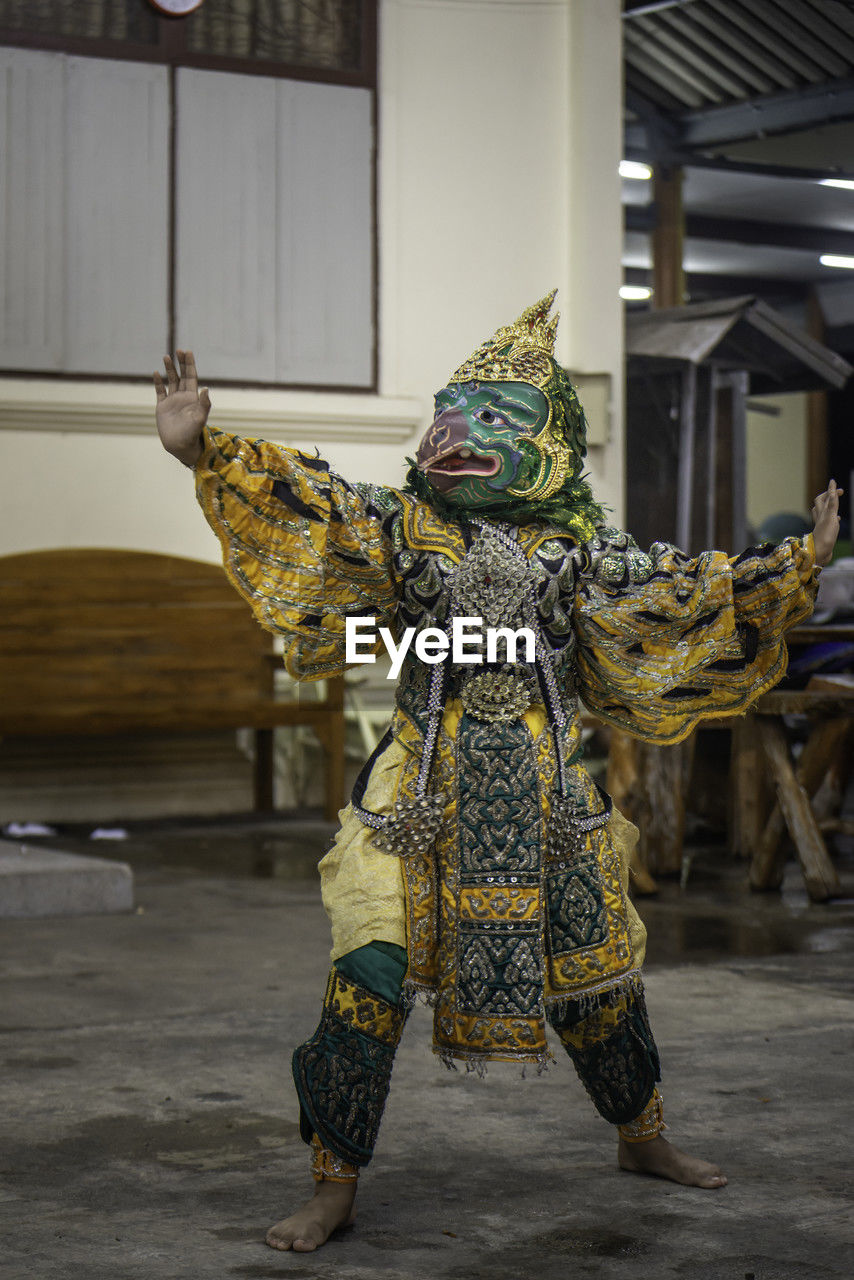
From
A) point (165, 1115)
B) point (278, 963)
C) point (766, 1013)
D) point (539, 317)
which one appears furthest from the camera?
point (278, 963)

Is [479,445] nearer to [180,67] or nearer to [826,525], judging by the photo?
[826,525]

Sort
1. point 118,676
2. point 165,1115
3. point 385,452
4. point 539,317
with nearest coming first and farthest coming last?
point 539,317
point 165,1115
point 118,676
point 385,452

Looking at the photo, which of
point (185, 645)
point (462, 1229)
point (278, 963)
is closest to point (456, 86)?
point (185, 645)

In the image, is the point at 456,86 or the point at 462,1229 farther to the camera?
the point at 456,86

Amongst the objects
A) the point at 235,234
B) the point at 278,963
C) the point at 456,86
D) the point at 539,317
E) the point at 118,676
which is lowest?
the point at 278,963

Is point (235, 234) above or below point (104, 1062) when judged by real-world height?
above

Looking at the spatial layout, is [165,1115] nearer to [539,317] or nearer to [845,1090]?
[845,1090]

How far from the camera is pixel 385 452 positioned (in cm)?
896

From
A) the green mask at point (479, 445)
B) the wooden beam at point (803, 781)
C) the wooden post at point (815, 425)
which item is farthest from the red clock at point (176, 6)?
the wooden post at point (815, 425)

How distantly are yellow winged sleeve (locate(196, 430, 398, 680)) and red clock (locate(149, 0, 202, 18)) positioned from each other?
618 centimetres

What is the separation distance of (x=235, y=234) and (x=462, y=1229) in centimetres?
660

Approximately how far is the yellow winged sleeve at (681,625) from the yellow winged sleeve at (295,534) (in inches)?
15.0

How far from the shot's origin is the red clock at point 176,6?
27.6 feet

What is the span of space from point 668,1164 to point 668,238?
422 inches
